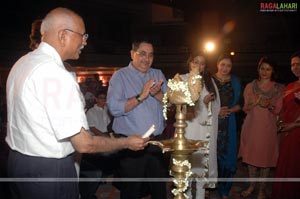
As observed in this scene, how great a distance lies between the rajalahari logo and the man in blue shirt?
7.29 m

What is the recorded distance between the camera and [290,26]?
46.2 feet

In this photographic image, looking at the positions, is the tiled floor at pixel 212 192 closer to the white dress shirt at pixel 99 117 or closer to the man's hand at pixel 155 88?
the white dress shirt at pixel 99 117

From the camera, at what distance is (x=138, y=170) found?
2.86 meters

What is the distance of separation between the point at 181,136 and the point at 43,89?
663 millimetres

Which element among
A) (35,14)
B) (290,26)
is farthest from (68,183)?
(290,26)

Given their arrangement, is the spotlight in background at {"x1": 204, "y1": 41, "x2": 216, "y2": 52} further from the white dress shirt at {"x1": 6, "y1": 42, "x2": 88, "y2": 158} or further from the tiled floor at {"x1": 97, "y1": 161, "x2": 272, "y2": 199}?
the white dress shirt at {"x1": 6, "y1": 42, "x2": 88, "y2": 158}

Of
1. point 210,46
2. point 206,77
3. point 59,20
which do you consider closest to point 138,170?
point 206,77

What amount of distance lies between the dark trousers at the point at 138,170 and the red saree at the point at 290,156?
128 centimetres

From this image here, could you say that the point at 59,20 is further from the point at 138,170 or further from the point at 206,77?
the point at 206,77

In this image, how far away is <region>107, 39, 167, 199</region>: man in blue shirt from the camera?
285 centimetres

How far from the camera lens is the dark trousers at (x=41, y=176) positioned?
5.82ft

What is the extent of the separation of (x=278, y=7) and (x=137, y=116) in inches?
305

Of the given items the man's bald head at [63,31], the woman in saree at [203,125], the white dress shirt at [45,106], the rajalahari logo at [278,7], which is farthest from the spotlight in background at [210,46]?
the white dress shirt at [45,106]

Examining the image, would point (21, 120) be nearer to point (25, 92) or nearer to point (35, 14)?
point (25, 92)
